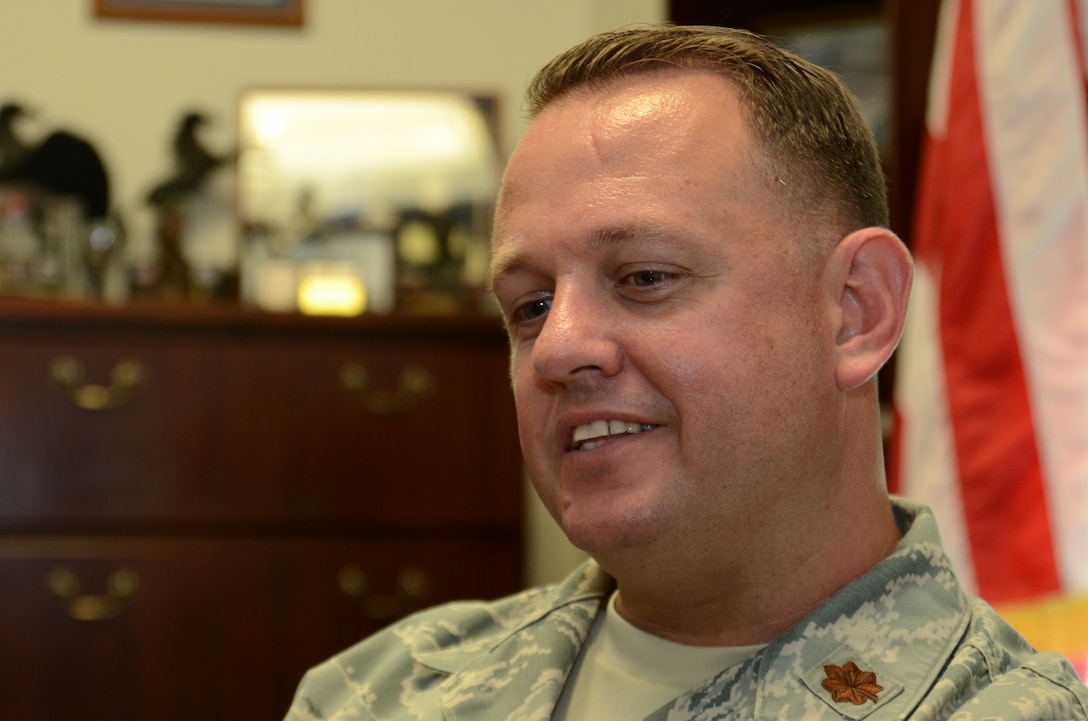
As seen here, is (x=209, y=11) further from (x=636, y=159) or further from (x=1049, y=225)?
(x=636, y=159)

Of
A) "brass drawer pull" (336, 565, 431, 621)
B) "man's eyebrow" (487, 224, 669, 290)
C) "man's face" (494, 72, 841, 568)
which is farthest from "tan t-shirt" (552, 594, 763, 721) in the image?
"brass drawer pull" (336, 565, 431, 621)

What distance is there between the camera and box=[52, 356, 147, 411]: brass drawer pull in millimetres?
2357

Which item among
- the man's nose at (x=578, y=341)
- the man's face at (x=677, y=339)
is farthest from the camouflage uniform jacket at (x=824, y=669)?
the man's nose at (x=578, y=341)

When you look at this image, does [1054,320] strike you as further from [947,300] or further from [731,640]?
[731,640]

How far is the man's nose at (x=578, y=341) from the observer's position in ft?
3.19

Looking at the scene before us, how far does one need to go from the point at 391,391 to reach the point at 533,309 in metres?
1.39

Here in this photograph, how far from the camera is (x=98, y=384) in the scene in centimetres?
237

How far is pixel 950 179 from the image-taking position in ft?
5.56

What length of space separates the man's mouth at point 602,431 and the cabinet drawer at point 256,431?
1477 mm

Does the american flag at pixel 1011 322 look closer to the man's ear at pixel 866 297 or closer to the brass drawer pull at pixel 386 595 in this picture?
the man's ear at pixel 866 297

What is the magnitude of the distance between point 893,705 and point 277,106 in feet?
8.16

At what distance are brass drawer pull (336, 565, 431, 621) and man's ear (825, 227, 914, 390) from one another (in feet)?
5.09

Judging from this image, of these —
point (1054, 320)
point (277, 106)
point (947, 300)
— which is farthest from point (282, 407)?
point (1054, 320)

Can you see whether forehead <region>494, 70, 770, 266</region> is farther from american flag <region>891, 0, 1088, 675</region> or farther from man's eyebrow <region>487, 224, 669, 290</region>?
american flag <region>891, 0, 1088, 675</region>
